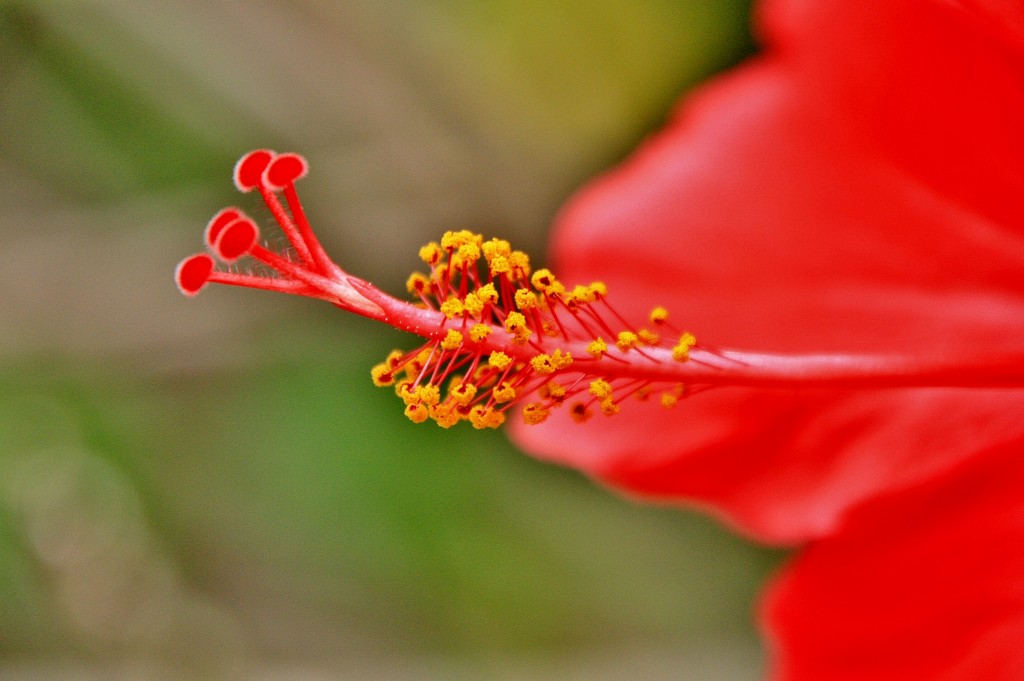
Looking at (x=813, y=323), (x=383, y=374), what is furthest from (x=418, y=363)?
(x=813, y=323)

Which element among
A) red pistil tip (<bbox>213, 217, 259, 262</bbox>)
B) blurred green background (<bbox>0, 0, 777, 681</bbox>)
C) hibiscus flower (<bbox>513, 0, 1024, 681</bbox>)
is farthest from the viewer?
blurred green background (<bbox>0, 0, 777, 681</bbox>)

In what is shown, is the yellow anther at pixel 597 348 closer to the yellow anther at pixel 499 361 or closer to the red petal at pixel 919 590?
the yellow anther at pixel 499 361

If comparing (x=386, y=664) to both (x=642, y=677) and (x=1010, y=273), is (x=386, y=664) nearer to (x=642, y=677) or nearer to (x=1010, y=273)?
(x=642, y=677)

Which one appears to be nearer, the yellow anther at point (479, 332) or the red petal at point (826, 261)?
the yellow anther at point (479, 332)

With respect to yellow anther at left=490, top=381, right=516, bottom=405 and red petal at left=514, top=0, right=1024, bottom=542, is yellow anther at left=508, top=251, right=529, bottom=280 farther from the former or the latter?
red petal at left=514, top=0, right=1024, bottom=542

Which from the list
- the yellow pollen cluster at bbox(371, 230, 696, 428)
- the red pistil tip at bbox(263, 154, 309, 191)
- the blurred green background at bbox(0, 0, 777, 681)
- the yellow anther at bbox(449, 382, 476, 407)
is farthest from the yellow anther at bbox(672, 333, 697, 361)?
the blurred green background at bbox(0, 0, 777, 681)

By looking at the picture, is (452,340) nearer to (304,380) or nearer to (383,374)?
(383,374)

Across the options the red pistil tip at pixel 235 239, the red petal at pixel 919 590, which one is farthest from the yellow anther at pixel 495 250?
the red petal at pixel 919 590
